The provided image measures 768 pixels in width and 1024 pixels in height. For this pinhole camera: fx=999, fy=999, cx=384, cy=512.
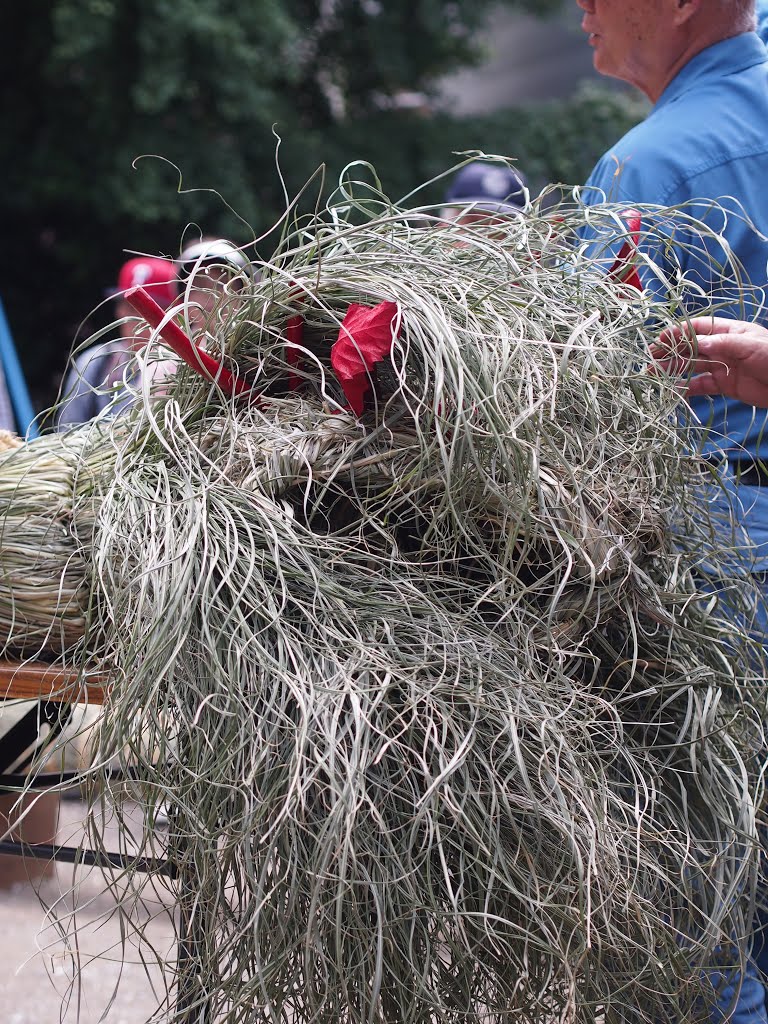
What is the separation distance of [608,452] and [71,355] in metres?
0.46

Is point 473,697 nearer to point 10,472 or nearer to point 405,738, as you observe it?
point 405,738

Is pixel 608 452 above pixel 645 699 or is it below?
A: above

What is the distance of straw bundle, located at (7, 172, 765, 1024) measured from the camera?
27.1 inches

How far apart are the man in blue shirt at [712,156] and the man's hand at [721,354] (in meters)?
0.11

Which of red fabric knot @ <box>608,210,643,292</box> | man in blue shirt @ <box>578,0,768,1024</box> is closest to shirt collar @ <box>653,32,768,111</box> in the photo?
man in blue shirt @ <box>578,0,768,1024</box>

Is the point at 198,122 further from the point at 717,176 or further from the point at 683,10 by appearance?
the point at 717,176

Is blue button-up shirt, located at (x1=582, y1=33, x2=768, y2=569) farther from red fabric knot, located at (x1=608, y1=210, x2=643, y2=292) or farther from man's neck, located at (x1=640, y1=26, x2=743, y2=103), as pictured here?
red fabric knot, located at (x1=608, y1=210, x2=643, y2=292)

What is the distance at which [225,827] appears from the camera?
0.68 m

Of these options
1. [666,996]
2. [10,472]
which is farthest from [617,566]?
[10,472]

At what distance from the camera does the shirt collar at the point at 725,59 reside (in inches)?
47.6

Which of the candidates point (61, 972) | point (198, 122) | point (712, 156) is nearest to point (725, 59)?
point (712, 156)

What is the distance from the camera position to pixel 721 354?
2.94 ft

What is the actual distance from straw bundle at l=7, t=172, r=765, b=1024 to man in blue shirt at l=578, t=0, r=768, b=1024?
24 cm

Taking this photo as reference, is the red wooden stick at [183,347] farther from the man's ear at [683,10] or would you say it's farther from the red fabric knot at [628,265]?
the man's ear at [683,10]
